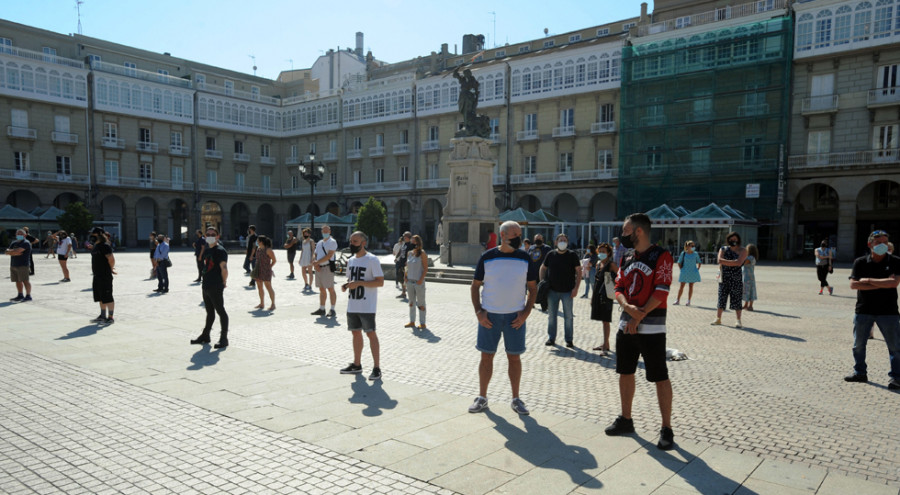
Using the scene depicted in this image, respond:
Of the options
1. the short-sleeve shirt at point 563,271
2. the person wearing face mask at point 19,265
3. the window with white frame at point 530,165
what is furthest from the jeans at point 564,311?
the window with white frame at point 530,165

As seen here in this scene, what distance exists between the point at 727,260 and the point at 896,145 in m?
27.3

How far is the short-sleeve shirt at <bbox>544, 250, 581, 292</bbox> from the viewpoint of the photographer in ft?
28.4

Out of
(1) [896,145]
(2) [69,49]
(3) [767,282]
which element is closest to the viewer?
(3) [767,282]

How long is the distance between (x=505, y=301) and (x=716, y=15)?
124 ft

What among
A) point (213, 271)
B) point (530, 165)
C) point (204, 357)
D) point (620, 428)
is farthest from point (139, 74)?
point (620, 428)

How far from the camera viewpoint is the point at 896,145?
30.3 m

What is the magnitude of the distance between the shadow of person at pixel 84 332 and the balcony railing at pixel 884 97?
36.5m

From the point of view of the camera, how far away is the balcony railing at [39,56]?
40697 mm

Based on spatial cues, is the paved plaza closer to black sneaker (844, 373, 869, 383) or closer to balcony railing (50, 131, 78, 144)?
black sneaker (844, 373, 869, 383)

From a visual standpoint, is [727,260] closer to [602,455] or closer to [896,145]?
[602,455]

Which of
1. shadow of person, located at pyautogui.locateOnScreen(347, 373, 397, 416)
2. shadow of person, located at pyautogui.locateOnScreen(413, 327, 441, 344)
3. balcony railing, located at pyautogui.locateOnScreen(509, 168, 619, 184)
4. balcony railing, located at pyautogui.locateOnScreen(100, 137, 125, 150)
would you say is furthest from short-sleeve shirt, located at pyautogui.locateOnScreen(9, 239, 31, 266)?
balcony railing, located at pyautogui.locateOnScreen(100, 137, 125, 150)

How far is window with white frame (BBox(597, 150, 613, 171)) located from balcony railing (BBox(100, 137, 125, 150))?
123ft

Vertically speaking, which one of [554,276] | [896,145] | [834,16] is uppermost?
[834,16]

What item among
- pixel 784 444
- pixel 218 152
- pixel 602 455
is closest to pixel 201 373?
pixel 602 455
